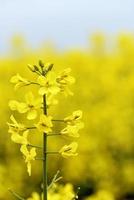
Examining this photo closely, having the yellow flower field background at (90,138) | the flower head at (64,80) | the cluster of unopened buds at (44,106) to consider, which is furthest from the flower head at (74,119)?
the yellow flower field background at (90,138)

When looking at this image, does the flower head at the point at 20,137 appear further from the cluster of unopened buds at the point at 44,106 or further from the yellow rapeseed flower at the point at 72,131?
the yellow rapeseed flower at the point at 72,131

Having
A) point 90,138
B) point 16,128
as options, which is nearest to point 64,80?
point 16,128

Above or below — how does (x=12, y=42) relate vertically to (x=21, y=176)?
above

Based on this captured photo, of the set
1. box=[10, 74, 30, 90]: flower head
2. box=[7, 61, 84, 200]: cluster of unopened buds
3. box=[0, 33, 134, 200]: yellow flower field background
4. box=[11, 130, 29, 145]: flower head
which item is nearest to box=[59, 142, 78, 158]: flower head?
box=[7, 61, 84, 200]: cluster of unopened buds

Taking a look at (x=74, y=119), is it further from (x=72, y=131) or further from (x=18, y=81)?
(x=18, y=81)

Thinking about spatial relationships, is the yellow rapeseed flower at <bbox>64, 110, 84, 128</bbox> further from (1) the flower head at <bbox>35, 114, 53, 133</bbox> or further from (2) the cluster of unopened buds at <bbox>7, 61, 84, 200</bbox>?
(1) the flower head at <bbox>35, 114, 53, 133</bbox>

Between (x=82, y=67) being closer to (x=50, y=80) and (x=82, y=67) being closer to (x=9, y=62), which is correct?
(x=9, y=62)

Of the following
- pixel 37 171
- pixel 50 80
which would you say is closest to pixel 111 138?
pixel 37 171
